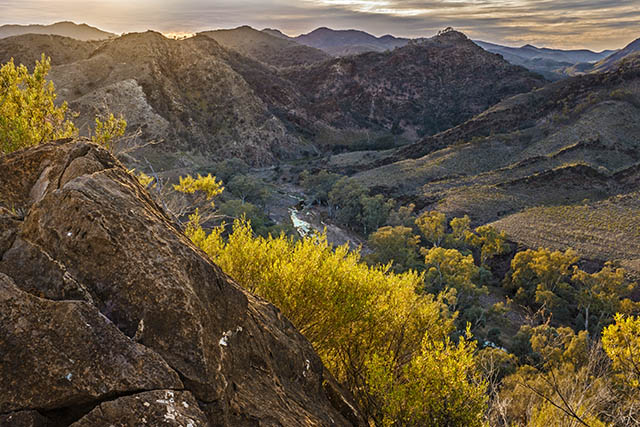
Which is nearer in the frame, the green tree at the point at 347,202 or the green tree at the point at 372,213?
the green tree at the point at 372,213

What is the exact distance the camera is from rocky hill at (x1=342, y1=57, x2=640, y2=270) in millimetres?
44781

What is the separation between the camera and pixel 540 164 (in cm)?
6250

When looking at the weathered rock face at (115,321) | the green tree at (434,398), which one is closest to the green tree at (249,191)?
the green tree at (434,398)

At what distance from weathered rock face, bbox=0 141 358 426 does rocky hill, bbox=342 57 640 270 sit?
41.4 m

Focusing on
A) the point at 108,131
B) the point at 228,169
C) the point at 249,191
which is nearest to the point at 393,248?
the point at 249,191

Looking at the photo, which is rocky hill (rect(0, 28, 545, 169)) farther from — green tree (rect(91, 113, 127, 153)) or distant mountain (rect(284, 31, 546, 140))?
green tree (rect(91, 113, 127, 153))

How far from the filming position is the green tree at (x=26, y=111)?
25.7ft

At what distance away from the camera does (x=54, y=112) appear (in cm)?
907

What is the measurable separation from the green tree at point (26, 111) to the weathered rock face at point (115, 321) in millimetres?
2521

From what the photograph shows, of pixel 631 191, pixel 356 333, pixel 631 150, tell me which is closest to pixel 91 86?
pixel 356 333

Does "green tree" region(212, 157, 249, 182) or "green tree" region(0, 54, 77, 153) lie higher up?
"green tree" region(0, 54, 77, 153)

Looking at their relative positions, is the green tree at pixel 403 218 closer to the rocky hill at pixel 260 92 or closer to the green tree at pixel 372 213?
the green tree at pixel 372 213

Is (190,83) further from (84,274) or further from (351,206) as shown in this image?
(84,274)

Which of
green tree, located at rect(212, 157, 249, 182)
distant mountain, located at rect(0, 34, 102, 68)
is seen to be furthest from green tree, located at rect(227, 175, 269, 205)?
distant mountain, located at rect(0, 34, 102, 68)
